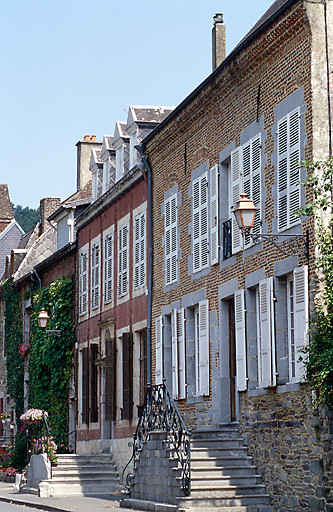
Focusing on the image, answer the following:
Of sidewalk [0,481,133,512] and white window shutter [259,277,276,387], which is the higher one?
white window shutter [259,277,276,387]

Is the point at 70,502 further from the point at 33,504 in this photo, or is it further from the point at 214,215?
the point at 214,215

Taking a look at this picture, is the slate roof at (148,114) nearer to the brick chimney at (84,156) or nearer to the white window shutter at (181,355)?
the white window shutter at (181,355)

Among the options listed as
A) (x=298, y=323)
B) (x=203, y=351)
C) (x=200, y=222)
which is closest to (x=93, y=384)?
(x=203, y=351)

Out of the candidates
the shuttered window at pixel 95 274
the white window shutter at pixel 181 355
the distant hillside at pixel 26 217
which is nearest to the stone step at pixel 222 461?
the white window shutter at pixel 181 355

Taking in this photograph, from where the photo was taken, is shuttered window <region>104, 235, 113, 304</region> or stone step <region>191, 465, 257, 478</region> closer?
stone step <region>191, 465, 257, 478</region>

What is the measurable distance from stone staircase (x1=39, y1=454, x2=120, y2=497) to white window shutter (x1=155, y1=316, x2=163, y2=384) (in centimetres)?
338

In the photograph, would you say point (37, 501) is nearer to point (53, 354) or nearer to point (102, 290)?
point (102, 290)

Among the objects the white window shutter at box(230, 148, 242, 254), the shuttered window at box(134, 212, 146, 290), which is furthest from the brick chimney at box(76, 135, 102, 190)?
the white window shutter at box(230, 148, 242, 254)

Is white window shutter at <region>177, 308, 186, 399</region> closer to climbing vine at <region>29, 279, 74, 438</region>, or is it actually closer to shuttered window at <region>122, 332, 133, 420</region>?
shuttered window at <region>122, 332, 133, 420</region>

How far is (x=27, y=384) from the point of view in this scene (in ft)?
117

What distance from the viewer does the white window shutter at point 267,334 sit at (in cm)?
1520

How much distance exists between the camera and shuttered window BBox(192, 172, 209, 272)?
19078mm

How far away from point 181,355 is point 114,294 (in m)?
6.15

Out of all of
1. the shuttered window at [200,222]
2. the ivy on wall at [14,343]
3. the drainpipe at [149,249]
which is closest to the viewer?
the shuttered window at [200,222]
